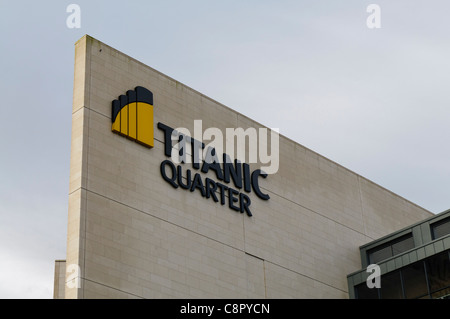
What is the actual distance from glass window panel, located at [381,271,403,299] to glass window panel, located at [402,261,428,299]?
450 millimetres

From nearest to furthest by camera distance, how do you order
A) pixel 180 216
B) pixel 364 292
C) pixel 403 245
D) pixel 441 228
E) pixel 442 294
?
pixel 180 216
pixel 442 294
pixel 441 228
pixel 364 292
pixel 403 245

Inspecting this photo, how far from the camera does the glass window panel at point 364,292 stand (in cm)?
5198

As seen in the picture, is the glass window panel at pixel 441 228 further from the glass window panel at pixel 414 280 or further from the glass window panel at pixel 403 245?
the glass window panel at pixel 414 280

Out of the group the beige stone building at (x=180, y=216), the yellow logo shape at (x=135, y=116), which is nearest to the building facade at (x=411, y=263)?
the beige stone building at (x=180, y=216)

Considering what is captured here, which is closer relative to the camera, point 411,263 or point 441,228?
point 411,263

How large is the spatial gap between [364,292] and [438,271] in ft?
18.8

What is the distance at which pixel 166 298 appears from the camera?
42.8 meters

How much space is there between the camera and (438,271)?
48.2 metres

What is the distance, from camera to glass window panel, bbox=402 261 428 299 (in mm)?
48562

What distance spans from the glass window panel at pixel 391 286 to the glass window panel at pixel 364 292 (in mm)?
1164

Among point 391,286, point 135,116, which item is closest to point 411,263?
point 391,286

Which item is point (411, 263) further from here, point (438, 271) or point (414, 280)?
point (438, 271)
